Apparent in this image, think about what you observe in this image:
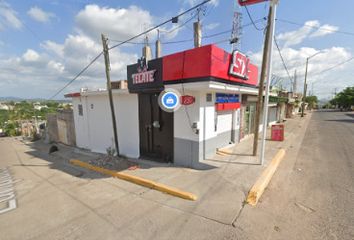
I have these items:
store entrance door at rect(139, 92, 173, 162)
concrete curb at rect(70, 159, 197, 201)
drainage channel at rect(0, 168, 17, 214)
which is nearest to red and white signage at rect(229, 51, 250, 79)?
store entrance door at rect(139, 92, 173, 162)

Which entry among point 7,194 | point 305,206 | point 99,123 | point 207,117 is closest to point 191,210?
point 305,206

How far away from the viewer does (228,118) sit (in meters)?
8.80

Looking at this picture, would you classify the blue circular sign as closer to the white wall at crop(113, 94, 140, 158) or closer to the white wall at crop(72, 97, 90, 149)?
the white wall at crop(113, 94, 140, 158)

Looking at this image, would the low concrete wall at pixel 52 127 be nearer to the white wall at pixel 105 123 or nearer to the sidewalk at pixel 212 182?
the white wall at pixel 105 123

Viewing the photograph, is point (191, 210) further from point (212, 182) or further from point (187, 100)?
point (187, 100)

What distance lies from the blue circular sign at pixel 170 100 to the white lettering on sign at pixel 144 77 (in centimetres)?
104

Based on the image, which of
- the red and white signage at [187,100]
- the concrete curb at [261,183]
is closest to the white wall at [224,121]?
the red and white signage at [187,100]

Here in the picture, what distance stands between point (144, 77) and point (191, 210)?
18.5 feet

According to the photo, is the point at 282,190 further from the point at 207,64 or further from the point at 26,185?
the point at 26,185

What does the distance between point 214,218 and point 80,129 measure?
466 inches

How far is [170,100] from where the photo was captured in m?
6.78

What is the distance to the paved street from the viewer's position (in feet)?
11.2

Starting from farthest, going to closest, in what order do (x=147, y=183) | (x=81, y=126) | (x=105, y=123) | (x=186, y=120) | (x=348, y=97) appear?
1. (x=348, y=97)
2. (x=81, y=126)
3. (x=105, y=123)
4. (x=186, y=120)
5. (x=147, y=183)

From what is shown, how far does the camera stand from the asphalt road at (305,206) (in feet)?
10.8
